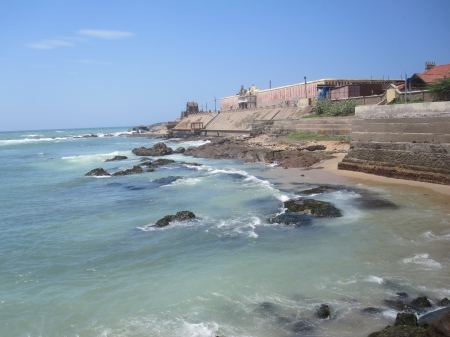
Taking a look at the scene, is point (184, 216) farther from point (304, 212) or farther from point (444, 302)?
point (444, 302)

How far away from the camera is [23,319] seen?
7488 millimetres

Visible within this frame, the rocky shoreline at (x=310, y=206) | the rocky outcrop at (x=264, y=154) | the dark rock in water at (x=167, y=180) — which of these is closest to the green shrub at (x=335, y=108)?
the rocky shoreline at (x=310, y=206)

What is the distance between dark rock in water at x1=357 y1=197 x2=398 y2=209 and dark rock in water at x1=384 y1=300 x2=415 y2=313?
22.4 ft

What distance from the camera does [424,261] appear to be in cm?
881

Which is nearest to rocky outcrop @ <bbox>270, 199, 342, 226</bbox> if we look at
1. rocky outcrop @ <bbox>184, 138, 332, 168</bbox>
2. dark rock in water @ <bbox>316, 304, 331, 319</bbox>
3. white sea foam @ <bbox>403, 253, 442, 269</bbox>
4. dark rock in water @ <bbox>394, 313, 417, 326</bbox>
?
white sea foam @ <bbox>403, 253, 442, 269</bbox>

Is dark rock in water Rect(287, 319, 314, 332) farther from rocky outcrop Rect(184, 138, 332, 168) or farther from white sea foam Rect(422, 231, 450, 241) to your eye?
rocky outcrop Rect(184, 138, 332, 168)

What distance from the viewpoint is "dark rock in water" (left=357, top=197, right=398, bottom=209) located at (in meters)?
13.6

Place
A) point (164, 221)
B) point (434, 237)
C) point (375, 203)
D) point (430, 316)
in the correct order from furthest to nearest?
point (375, 203), point (164, 221), point (434, 237), point (430, 316)

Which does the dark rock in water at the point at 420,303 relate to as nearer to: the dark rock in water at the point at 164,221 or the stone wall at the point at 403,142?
the dark rock in water at the point at 164,221

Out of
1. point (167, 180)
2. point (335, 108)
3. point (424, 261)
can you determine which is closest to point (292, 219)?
point (424, 261)

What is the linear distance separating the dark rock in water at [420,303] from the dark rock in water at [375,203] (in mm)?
6924

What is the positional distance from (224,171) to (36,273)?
16.1 metres

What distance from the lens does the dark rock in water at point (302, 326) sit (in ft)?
21.2

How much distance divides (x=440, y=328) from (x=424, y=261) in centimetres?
459
